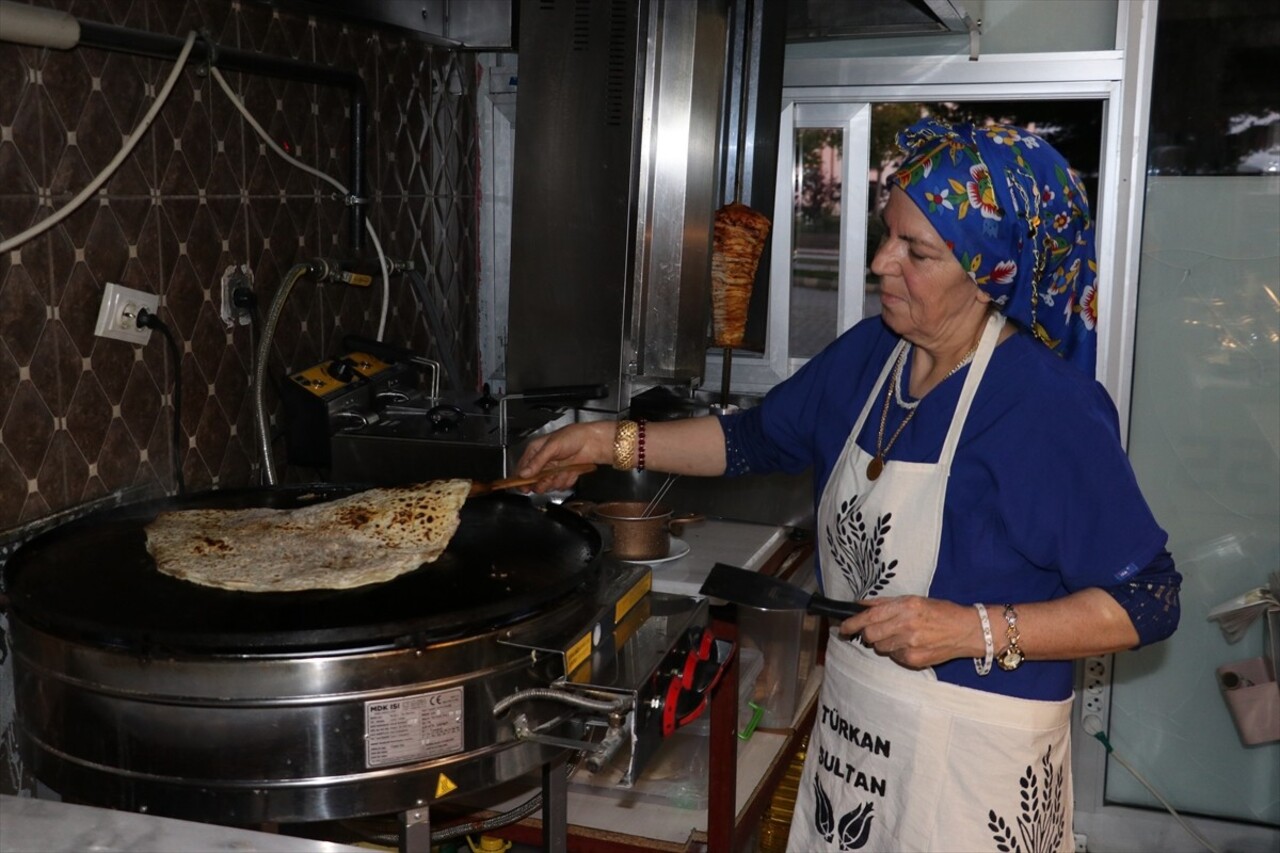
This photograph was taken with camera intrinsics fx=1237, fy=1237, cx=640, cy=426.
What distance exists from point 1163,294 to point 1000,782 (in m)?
1.87

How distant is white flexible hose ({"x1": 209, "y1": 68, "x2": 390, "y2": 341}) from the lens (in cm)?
206

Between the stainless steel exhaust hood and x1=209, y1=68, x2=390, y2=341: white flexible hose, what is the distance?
374mm

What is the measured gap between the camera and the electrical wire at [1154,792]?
10.6ft

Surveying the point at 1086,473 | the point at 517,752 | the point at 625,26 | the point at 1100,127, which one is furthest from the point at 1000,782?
the point at 1100,127

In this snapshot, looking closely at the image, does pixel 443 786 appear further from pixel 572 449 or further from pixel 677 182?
pixel 677 182

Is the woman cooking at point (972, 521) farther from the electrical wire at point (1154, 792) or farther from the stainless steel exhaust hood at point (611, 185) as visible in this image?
the electrical wire at point (1154, 792)

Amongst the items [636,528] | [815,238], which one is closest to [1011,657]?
[636,528]

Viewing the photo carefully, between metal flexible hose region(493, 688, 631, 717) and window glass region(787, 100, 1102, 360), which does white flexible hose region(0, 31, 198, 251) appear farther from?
window glass region(787, 100, 1102, 360)

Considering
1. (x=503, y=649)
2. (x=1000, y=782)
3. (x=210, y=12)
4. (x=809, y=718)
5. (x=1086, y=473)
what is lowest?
(x=809, y=718)

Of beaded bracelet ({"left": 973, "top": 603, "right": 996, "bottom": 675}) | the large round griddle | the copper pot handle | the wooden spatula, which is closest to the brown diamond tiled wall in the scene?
the large round griddle

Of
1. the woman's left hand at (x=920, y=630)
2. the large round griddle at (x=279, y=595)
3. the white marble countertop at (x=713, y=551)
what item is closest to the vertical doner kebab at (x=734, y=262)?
the white marble countertop at (x=713, y=551)

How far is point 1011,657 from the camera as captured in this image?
1.47 metres

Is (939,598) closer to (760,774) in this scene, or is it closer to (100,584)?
(760,774)

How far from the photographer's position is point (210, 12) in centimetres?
203
